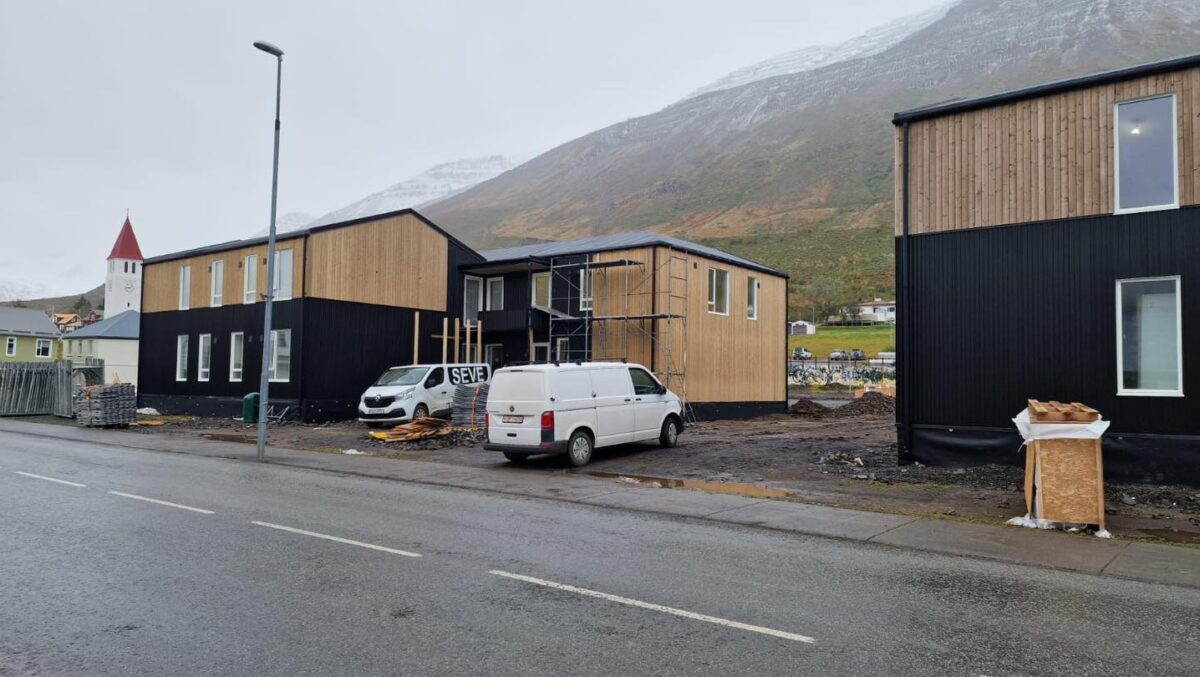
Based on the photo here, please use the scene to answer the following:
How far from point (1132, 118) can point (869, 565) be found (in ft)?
30.0

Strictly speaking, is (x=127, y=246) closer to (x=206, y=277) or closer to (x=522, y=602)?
(x=206, y=277)

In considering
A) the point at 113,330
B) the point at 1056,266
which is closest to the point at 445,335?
the point at 1056,266

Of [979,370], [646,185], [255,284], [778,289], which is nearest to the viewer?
[979,370]

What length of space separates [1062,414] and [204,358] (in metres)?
28.8

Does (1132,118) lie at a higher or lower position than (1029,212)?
higher

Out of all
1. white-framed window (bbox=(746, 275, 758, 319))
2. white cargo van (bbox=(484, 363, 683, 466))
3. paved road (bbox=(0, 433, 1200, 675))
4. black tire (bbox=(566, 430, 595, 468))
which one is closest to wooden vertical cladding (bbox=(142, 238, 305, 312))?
white cargo van (bbox=(484, 363, 683, 466))

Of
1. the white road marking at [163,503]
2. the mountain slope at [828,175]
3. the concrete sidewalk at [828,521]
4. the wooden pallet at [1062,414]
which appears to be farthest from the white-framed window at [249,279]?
the mountain slope at [828,175]

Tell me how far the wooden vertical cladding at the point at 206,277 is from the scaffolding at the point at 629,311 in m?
8.53

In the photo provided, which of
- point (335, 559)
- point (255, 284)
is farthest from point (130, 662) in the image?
point (255, 284)

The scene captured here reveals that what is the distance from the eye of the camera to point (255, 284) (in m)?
27.8

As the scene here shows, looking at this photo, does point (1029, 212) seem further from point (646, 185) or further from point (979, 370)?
point (646, 185)

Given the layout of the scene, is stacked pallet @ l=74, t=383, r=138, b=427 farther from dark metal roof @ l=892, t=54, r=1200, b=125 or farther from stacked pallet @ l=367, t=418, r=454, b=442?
dark metal roof @ l=892, t=54, r=1200, b=125

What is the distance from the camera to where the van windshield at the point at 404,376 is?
22.5 metres

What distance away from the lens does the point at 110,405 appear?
24406mm
